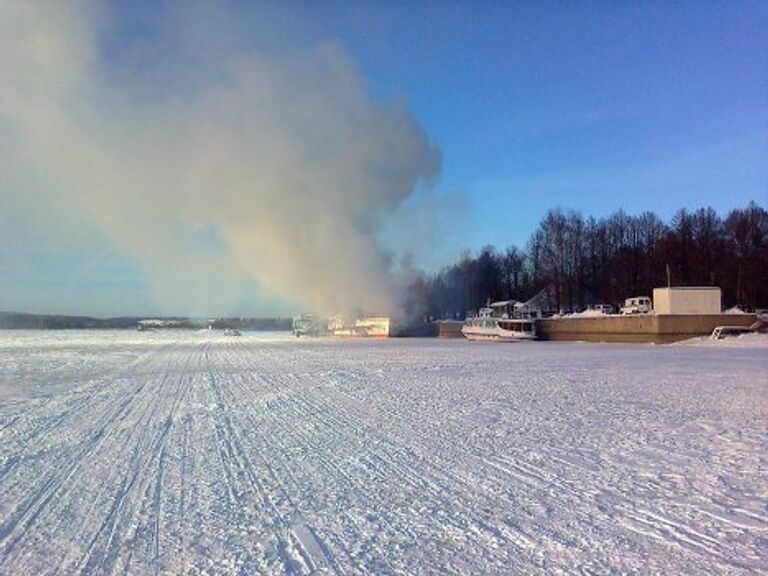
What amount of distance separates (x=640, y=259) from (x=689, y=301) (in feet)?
94.5

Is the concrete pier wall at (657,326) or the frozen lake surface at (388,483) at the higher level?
the concrete pier wall at (657,326)

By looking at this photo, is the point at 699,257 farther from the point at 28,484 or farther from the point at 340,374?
the point at 28,484

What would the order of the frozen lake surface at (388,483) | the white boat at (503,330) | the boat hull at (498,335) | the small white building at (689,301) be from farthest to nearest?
the white boat at (503,330), the boat hull at (498,335), the small white building at (689,301), the frozen lake surface at (388,483)

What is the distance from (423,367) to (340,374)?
168 inches

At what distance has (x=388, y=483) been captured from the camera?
7.76 metres

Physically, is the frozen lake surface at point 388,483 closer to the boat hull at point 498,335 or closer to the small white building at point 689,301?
the small white building at point 689,301

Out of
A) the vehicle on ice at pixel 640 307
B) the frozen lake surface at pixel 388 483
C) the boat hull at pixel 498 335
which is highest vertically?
the vehicle on ice at pixel 640 307

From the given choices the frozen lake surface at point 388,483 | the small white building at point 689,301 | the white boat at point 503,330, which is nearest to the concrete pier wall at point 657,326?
the small white building at point 689,301

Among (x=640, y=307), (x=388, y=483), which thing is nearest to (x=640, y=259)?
(x=640, y=307)

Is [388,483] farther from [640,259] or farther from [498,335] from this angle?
[640,259]

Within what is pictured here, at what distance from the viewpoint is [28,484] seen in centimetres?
801

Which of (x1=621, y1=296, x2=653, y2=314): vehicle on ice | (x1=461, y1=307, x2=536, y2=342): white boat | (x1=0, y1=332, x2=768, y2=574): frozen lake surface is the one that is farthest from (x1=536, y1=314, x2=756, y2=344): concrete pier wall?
(x1=0, y1=332, x2=768, y2=574): frozen lake surface

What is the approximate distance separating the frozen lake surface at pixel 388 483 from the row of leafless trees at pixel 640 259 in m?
67.1

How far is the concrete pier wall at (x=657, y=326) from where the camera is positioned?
53.8m
